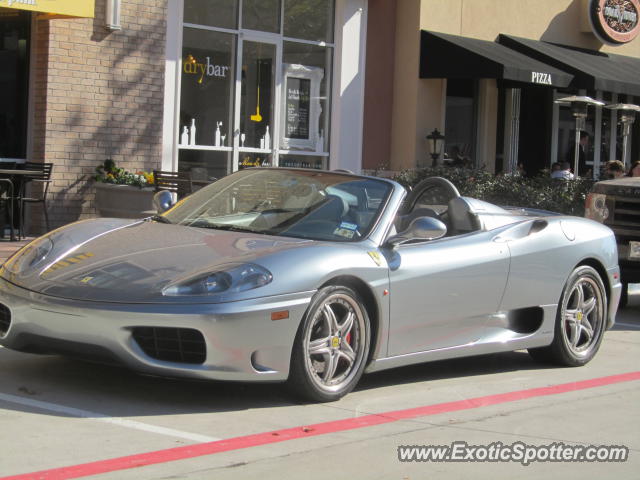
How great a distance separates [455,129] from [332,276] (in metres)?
14.4

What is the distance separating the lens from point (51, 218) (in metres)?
13.9

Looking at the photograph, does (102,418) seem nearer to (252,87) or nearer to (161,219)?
(161,219)

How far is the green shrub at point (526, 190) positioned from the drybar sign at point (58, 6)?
4.91 m

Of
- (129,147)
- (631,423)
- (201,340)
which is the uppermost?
(129,147)

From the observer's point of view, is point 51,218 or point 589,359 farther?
point 51,218

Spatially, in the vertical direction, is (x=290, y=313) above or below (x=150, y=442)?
above

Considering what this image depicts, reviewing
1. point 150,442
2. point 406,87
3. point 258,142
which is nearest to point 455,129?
point 406,87

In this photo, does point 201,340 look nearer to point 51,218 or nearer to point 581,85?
point 51,218

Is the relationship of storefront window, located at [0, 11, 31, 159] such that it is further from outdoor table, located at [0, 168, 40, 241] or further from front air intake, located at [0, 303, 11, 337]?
front air intake, located at [0, 303, 11, 337]

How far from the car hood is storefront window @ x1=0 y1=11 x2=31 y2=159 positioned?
7.97 metres

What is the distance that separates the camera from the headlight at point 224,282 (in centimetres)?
550

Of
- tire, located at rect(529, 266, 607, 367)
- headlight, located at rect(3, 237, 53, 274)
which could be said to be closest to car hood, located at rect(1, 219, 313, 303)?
headlight, located at rect(3, 237, 53, 274)

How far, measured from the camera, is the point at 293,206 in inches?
262

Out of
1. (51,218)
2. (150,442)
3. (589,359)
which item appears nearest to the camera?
(150,442)
